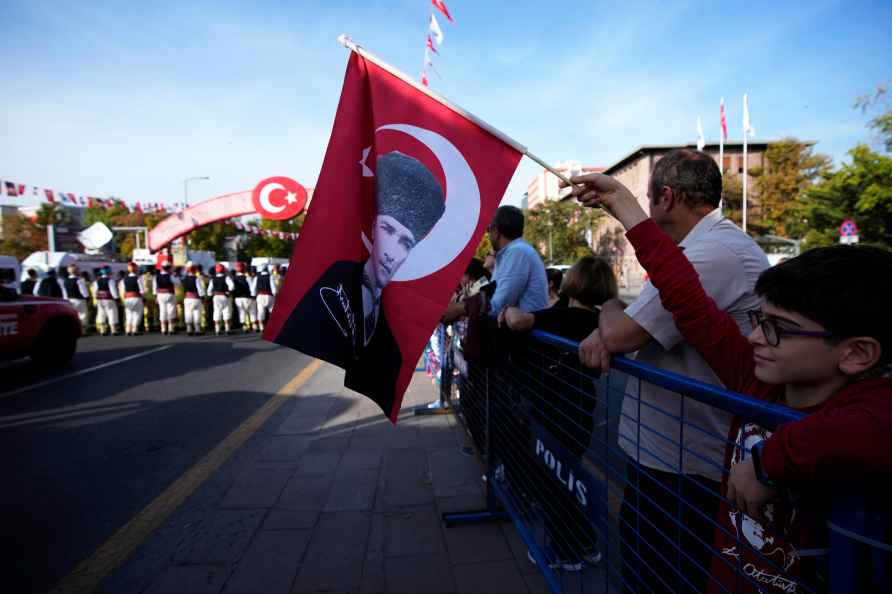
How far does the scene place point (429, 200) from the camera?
2.22 m

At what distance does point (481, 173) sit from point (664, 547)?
1505 mm

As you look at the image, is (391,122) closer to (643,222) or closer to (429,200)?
(429,200)

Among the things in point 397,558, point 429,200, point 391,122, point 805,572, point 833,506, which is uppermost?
point 391,122

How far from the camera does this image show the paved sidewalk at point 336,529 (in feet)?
8.85

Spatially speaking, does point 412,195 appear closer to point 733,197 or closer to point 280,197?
point 280,197

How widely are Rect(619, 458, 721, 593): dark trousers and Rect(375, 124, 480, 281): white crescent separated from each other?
3.46 ft

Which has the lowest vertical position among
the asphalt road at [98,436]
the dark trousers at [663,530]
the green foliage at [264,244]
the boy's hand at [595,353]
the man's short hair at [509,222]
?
the asphalt road at [98,436]

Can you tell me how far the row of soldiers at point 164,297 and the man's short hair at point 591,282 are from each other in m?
12.7

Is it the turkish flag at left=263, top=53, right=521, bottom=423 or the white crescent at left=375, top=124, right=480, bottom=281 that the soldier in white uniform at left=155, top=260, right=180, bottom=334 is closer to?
the turkish flag at left=263, top=53, right=521, bottom=423

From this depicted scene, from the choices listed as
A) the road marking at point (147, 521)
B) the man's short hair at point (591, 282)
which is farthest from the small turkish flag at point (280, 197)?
the man's short hair at point (591, 282)

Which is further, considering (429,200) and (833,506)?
(429,200)

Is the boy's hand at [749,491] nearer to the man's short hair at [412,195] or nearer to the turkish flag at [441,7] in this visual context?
the man's short hair at [412,195]

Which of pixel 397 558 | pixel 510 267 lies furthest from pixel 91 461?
pixel 510 267

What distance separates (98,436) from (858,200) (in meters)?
32.1
